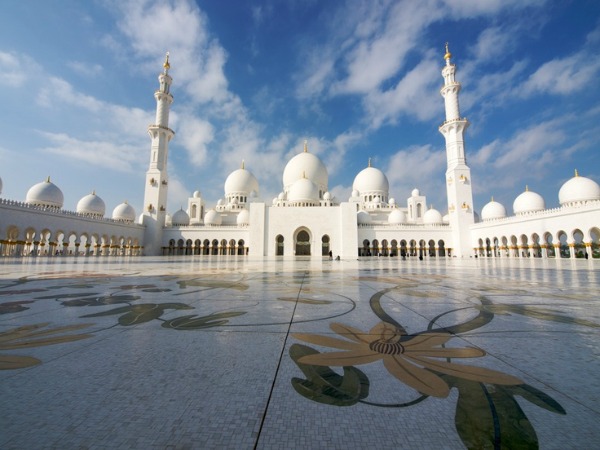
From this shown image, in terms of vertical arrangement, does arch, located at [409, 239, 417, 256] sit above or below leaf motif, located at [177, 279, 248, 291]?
above

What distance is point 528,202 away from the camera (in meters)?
28.0

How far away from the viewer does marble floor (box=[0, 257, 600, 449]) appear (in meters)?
0.95

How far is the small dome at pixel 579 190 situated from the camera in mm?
23253

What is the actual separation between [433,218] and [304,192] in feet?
50.6

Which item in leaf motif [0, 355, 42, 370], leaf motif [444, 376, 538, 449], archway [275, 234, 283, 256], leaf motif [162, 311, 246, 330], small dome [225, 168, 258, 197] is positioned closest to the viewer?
leaf motif [444, 376, 538, 449]

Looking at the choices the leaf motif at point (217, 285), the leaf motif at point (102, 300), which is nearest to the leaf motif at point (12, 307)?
the leaf motif at point (102, 300)

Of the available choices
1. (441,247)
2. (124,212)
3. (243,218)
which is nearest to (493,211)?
(441,247)

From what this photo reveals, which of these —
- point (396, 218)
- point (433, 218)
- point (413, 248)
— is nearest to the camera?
point (413, 248)

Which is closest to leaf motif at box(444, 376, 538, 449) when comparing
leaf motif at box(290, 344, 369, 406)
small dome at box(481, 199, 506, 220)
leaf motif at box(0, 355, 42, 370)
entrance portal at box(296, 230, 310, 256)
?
leaf motif at box(290, 344, 369, 406)

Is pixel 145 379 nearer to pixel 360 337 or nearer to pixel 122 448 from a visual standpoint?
pixel 122 448

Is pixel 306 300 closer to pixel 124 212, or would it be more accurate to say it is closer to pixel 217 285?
pixel 217 285

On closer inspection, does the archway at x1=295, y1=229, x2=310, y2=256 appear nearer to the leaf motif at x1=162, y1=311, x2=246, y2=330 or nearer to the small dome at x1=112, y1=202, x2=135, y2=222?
the small dome at x1=112, y1=202, x2=135, y2=222

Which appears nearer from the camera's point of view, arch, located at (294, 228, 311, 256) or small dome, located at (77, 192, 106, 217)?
small dome, located at (77, 192, 106, 217)

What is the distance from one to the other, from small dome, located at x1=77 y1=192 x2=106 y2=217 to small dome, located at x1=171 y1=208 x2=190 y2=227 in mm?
7425
